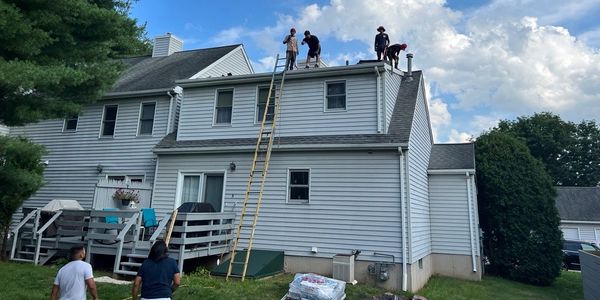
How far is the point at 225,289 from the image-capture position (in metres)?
7.79

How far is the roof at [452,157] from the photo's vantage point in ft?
45.0

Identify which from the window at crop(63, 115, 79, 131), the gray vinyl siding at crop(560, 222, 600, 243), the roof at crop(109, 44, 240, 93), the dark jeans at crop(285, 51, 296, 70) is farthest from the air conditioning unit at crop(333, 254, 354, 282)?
the gray vinyl siding at crop(560, 222, 600, 243)

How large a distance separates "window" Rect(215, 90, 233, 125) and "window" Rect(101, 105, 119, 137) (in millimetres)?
4390

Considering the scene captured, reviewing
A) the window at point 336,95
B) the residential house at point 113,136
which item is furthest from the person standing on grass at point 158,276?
the residential house at point 113,136

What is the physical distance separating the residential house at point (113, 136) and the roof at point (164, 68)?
0.06 m

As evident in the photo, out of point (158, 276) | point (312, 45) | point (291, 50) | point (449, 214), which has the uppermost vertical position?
point (312, 45)

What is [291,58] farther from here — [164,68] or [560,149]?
[560,149]

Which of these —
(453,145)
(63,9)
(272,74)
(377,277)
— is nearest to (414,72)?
(453,145)

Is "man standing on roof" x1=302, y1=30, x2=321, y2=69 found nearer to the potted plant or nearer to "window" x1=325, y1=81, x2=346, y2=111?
"window" x1=325, y1=81, x2=346, y2=111

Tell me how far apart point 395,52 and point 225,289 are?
9.44 meters

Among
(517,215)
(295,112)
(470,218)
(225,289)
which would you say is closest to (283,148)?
(295,112)

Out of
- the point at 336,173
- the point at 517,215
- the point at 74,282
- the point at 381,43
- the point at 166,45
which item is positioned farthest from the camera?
the point at 166,45

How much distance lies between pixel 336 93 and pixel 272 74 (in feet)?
7.16

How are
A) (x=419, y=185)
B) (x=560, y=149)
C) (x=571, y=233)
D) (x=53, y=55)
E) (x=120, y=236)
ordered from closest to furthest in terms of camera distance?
(x=53, y=55) → (x=120, y=236) → (x=419, y=185) → (x=571, y=233) → (x=560, y=149)
